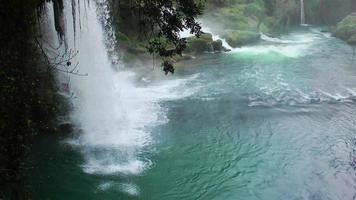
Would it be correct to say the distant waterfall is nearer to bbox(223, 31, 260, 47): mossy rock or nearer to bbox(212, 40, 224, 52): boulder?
bbox(223, 31, 260, 47): mossy rock

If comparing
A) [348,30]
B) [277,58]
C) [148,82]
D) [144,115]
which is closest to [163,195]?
[144,115]

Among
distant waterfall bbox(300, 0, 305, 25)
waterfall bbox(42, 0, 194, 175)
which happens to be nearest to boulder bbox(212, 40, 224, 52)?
waterfall bbox(42, 0, 194, 175)

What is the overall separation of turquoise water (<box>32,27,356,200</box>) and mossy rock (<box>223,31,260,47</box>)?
21.6 feet

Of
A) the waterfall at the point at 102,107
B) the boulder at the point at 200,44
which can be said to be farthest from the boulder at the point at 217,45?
the waterfall at the point at 102,107

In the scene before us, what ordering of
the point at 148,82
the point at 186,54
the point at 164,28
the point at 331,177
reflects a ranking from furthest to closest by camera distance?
the point at 186,54, the point at 148,82, the point at 331,177, the point at 164,28

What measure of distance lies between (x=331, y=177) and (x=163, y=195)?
466cm

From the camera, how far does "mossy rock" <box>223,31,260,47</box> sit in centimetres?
2952

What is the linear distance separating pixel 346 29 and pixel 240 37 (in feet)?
27.4

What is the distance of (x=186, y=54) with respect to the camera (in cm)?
2598

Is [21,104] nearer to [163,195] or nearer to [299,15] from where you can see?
[163,195]

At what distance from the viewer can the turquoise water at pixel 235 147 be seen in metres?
11.8

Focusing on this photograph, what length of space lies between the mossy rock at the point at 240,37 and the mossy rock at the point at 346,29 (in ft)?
20.5

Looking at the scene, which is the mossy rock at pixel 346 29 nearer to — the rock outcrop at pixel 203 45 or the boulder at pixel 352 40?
the boulder at pixel 352 40

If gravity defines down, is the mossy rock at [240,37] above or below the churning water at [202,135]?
above
